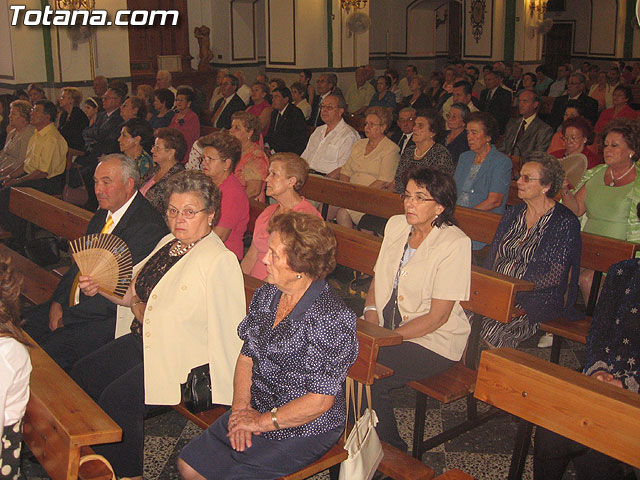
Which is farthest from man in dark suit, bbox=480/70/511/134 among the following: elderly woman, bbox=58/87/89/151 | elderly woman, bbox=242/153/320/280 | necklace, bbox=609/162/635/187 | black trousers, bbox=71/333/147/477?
black trousers, bbox=71/333/147/477

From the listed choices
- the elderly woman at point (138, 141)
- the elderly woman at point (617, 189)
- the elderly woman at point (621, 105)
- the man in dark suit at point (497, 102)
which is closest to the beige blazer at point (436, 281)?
the elderly woman at point (617, 189)

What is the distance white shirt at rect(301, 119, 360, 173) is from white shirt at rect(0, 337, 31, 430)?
15.4ft

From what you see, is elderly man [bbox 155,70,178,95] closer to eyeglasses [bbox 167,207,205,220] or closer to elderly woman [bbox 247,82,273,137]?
elderly woman [bbox 247,82,273,137]

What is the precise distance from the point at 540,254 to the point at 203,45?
A: 1395 centimetres

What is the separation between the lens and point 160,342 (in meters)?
2.77

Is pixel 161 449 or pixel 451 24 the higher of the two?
pixel 451 24

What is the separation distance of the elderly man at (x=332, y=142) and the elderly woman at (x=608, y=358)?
378 centimetres

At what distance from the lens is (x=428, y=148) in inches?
214

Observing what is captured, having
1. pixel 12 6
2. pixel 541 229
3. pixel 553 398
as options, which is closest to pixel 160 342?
pixel 553 398

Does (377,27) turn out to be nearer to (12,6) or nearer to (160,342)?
(12,6)

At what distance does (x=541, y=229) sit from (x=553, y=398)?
1579 millimetres

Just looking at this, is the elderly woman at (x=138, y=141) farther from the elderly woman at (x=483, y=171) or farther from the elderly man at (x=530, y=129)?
the elderly man at (x=530, y=129)

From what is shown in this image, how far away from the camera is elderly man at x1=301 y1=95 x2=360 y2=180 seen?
647 cm

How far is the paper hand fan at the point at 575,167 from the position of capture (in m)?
5.16
